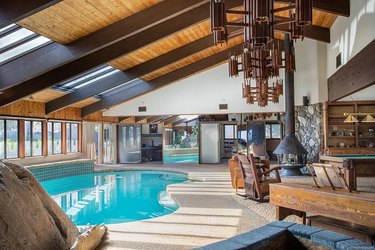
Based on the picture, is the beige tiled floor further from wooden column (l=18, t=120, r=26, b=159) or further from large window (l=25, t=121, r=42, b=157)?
large window (l=25, t=121, r=42, b=157)

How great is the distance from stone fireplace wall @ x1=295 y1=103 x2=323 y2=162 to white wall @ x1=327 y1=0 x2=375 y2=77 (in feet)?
4.90

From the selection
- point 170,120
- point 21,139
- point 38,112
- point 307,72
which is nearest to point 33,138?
point 21,139

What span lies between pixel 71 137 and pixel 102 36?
7465 mm

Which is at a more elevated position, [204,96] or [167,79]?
[167,79]

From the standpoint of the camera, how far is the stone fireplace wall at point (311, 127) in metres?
10.1

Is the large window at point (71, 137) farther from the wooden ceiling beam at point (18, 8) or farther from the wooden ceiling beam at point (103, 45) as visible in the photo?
the wooden ceiling beam at point (18, 8)

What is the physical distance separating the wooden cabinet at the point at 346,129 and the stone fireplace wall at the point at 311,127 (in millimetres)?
225

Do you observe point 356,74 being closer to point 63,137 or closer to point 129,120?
point 63,137

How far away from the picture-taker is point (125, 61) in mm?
8891

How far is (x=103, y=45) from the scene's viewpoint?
6.24 metres

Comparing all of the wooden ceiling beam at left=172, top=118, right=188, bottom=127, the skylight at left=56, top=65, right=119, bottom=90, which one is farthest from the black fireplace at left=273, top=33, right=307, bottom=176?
Result: the wooden ceiling beam at left=172, top=118, right=188, bottom=127

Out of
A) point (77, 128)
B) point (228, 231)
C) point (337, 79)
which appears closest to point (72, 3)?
point (228, 231)

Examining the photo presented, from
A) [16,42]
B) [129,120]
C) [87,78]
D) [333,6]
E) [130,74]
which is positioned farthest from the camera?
[129,120]

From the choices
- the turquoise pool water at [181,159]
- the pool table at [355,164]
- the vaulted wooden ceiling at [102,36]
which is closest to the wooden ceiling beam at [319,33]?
the vaulted wooden ceiling at [102,36]
